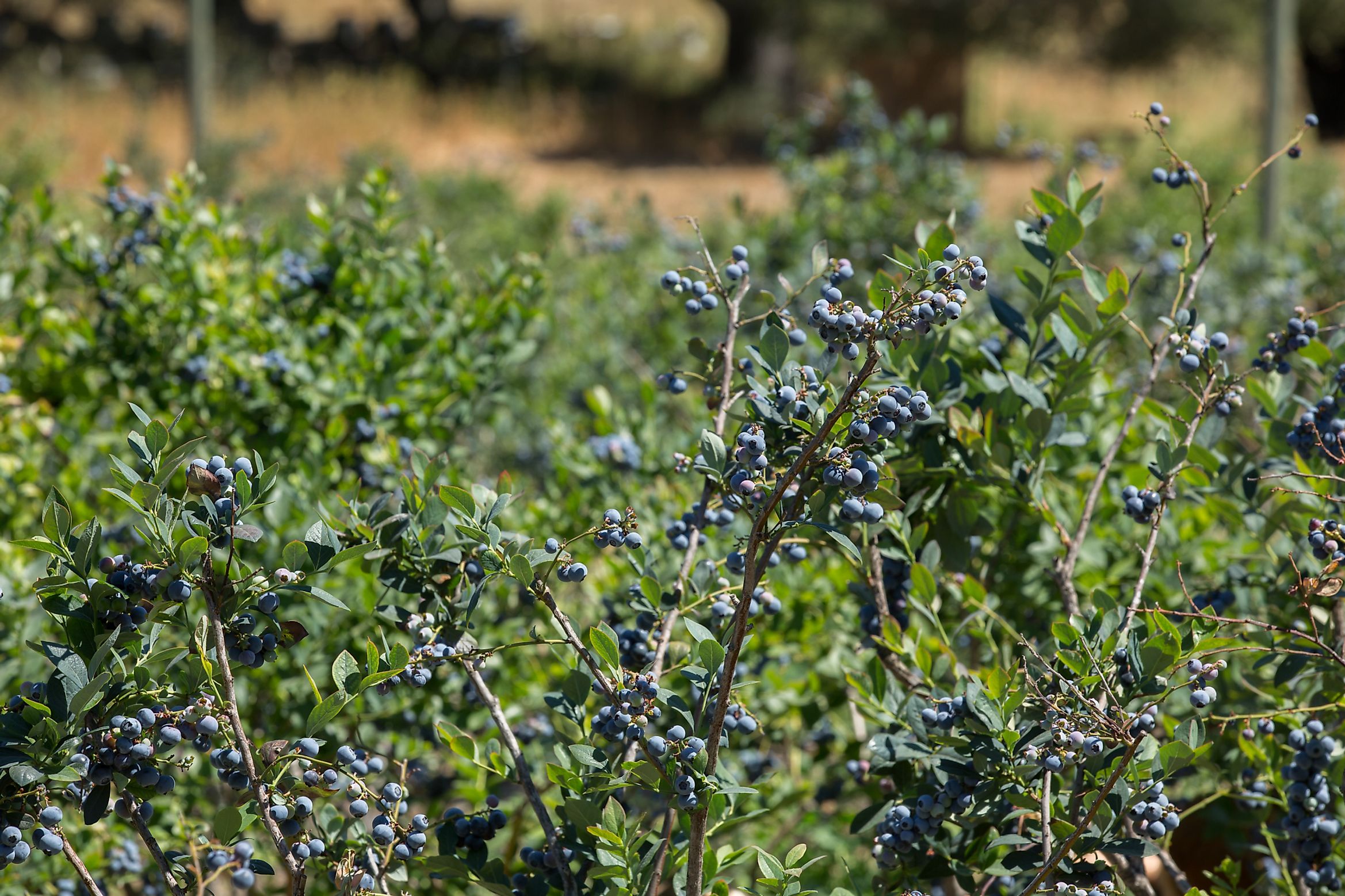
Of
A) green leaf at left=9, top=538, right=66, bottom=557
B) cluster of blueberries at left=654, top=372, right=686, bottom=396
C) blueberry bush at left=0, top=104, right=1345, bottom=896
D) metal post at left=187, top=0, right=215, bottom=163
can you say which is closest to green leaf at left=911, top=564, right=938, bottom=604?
blueberry bush at left=0, top=104, right=1345, bottom=896

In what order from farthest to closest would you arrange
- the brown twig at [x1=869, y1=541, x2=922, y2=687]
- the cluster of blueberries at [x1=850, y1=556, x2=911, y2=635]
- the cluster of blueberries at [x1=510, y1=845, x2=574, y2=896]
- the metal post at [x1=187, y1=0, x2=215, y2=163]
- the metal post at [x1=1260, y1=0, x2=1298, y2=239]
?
1. the metal post at [x1=187, y1=0, x2=215, y2=163]
2. the metal post at [x1=1260, y1=0, x2=1298, y2=239]
3. the cluster of blueberries at [x1=850, y1=556, x2=911, y2=635]
4. the brown twig at [x1=869, y1=541, x2=922, y2=687]
5. the cluster of blueberries at [x1=510, y1=845, x2=574, y2=896]

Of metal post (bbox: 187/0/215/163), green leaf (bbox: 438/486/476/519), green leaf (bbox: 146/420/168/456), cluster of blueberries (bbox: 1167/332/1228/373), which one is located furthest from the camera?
metal post (bbox: 187/0/215/163)

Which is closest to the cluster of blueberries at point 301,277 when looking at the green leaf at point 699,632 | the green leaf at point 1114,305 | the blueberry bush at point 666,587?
the blueberry bush at point 666,587

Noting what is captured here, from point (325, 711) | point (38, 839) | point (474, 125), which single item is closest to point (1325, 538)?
point (325, 711)

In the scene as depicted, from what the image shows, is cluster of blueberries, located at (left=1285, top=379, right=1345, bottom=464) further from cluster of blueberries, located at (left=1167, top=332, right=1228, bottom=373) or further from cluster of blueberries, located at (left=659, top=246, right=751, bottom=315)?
cluster of blueberries, located at (left=659, top=246, right=751, bottom=315)

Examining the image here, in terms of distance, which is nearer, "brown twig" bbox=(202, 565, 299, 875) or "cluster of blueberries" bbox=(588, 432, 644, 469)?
"brown twig" bbox=(202, 565, 299, 875)

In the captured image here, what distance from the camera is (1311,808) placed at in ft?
6.01

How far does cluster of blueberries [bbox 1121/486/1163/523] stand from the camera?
1.77 metres

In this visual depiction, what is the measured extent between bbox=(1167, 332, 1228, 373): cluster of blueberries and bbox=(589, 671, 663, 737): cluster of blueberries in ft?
2.89

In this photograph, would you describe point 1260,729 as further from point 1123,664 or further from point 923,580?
point 923,580

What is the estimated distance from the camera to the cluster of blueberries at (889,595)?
6.49 ft

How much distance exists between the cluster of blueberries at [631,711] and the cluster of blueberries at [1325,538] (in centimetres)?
89

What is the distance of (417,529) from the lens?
173cm

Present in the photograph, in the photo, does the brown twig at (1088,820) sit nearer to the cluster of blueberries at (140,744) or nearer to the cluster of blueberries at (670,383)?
the cluster of blueberries at (670,383)
